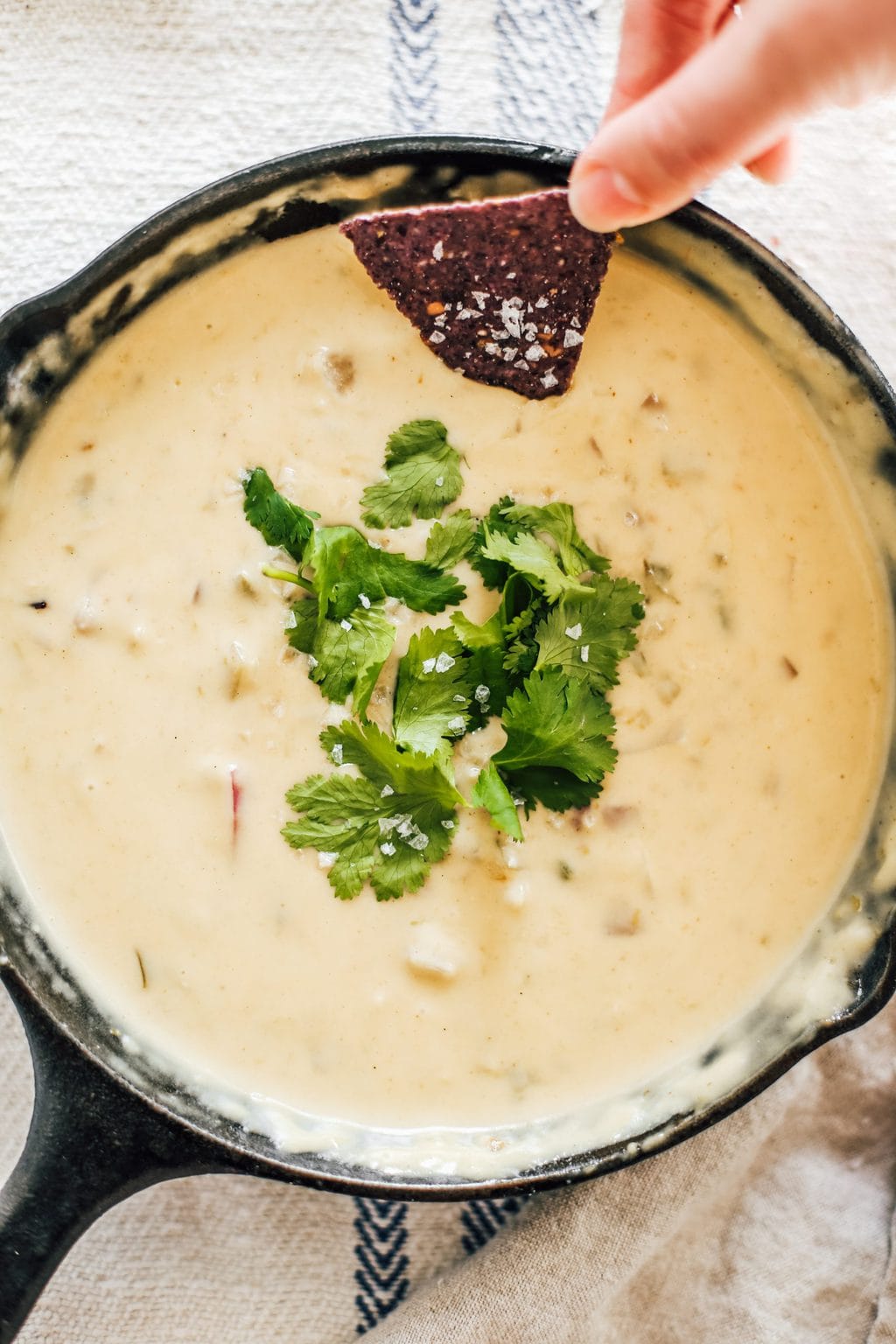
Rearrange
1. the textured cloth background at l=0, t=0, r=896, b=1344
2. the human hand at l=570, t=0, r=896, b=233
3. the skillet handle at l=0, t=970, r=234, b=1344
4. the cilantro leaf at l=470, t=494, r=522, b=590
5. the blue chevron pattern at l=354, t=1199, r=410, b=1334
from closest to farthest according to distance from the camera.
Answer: the human hand at l=570, t=0, r=896, b=233 < the skillet handle at l=0, t=970, r=234, b=1344 < the cilantro leaf at l=470, t=494, r=522, b=590 < the textured cloth background at l=0, t=0, r=896, b=1344 < the blue chevron pattern at l=354, t=1199, r=410, b=1334

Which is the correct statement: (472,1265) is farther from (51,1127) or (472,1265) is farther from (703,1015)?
(51,1127)

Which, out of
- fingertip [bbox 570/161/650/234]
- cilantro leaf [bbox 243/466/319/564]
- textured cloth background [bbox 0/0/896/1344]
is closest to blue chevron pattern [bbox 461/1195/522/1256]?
textured cloth background [bbox 0/0/896/1344]

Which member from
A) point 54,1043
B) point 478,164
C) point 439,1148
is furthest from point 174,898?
point 478,164

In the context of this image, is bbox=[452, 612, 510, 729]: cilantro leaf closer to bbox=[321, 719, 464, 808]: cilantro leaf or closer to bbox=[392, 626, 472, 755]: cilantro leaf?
bbox=[392, 626, 472, 755]: cilantro leaf

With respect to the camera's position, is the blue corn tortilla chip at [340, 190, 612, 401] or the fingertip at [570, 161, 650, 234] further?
the blue corn tortilla chip at [340, 190, 612, 401]

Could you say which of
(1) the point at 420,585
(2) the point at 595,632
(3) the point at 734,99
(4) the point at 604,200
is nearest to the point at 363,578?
(1) the point at 420,585

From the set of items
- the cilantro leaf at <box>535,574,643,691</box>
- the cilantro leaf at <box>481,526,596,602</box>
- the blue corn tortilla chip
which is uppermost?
the blue corn tortilla chip

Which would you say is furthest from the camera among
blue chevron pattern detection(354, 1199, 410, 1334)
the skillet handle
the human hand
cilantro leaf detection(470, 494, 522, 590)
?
blue chevron pattern detection(354, 1199, 410, 1334)
